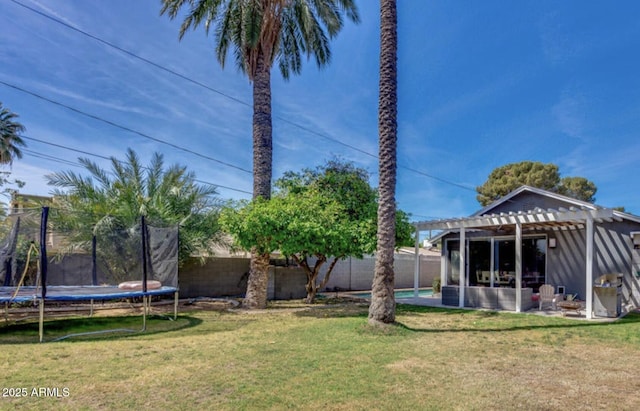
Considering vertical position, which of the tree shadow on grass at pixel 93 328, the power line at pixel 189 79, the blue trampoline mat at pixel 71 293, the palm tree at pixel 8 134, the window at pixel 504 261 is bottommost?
the tree shadow on grass at pixel 93 328

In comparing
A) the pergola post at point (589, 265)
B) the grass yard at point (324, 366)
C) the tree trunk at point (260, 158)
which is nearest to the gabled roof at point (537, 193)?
the pergola post at point (589, 265)

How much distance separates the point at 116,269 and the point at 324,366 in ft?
24.8

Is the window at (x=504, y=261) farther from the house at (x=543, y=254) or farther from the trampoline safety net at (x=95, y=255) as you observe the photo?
the trampoline safety net at (x=95, y=255)

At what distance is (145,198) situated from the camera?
13.7m

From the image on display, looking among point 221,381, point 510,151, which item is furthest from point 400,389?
point 510,151

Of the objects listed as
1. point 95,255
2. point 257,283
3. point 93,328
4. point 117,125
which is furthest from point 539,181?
point 93,328

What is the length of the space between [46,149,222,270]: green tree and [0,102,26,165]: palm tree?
906 centimetres

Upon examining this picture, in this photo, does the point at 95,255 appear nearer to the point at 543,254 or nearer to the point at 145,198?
the point at 145,198

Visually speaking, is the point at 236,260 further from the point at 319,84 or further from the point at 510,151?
the point at 510,151

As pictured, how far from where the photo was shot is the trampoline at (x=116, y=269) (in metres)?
9.31

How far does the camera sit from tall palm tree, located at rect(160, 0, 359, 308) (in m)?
13.1

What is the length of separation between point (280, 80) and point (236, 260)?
314 inches

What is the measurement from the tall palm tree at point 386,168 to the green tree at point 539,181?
28.4 metres

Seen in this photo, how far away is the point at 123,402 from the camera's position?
14.3 ft
